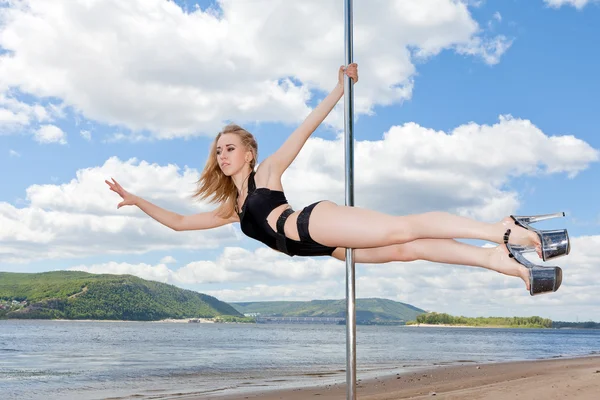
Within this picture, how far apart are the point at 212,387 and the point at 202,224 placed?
7.09 meters

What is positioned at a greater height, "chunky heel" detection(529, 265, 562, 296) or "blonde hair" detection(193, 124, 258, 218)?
"blonde hair" detection(193, 124, 258, 218)

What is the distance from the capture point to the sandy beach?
6336 mm

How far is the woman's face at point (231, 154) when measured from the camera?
300 cm

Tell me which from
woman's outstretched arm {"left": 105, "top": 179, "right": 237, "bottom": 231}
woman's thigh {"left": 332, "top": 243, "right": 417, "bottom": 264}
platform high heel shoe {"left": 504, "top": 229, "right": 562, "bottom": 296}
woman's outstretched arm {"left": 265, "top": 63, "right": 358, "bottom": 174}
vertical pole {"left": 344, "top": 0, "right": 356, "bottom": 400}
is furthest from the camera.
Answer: woman's outstretched arm {"left": 105, "top": 179, "right": 237, "bottom": 231}

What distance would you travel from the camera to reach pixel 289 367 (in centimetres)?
1364

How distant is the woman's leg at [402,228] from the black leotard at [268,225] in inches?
7.0

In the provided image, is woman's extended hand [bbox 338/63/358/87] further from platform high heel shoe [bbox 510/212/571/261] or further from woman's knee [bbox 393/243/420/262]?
platform high heel shoe [bbox 510/212/571/261]

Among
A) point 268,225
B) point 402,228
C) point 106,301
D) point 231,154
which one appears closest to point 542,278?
point 402,228

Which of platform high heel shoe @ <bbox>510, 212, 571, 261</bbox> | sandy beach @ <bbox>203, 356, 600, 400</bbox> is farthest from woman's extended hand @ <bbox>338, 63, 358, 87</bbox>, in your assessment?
sandy beach @ <bbox>203, 356, 600, 400</bbox>

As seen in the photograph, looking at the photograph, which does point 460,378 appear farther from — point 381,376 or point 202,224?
point 202,224

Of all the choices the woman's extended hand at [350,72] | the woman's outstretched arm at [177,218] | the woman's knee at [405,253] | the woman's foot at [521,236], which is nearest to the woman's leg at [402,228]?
the woman's foot at [521,236]

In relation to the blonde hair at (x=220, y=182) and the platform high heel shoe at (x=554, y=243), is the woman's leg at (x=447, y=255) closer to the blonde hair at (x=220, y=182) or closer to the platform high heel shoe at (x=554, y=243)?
the platform high heel shoe at (x=554, y=243)

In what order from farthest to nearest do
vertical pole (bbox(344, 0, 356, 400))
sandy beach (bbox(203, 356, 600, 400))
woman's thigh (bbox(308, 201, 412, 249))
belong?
Result: 1. sandy beach (bbox(203, 356, 600, 400))
2. vertical pole (bbox(344, 0, 356, 400))
3. woman's thigh (bbox(308, 201, 412, 249))

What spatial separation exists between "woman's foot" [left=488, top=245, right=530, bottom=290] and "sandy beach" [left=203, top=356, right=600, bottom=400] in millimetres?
4041
